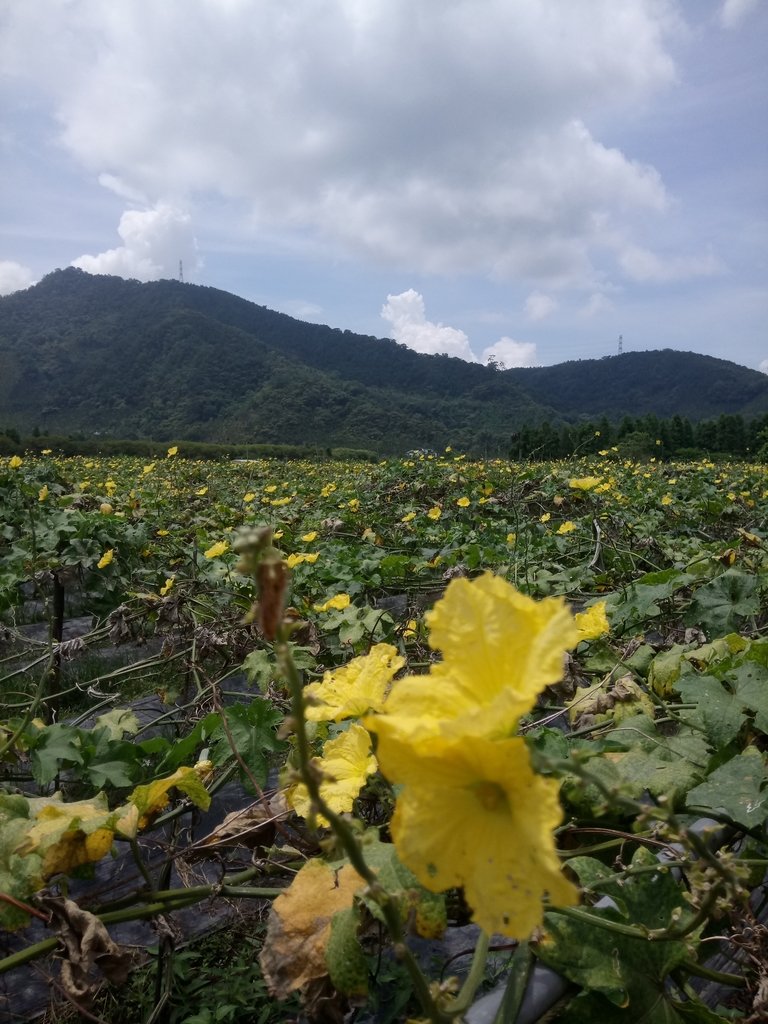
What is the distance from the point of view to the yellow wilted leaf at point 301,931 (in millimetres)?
830

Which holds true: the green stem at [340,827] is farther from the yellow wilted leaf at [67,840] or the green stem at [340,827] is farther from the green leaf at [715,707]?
A: the green leaf at [715,707]

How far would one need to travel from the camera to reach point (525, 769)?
0.45m

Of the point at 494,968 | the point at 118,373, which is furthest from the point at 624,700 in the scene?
the point at 118,373

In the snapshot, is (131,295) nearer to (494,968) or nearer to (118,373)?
(118,373)

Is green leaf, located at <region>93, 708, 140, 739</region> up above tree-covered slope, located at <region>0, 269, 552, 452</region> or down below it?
below

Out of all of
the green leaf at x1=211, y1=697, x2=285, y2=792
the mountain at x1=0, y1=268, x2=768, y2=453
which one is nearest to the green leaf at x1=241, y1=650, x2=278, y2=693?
the green leaf at x1=211, y1=697, x2=285, y2=792

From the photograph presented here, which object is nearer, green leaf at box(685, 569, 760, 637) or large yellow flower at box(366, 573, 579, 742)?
large yellow flower at box(366, 573, 579, 742)

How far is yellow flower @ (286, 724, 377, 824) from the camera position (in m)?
0.94

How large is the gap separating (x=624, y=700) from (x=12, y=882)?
48.5 inches

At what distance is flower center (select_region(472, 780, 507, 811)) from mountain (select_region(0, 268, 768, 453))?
40.2 metres

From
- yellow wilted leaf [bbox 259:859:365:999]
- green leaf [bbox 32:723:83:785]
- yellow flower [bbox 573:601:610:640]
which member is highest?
yellow flower [bbox 573:601:610:640]

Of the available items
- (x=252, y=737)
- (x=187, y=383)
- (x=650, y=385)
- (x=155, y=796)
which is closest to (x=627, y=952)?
(x=155, y=796)

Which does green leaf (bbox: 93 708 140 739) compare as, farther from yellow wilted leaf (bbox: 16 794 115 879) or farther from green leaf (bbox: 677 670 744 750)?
green leaf (bbox: 677 670 744 750)

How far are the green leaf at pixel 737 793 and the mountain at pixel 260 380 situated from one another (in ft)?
130
